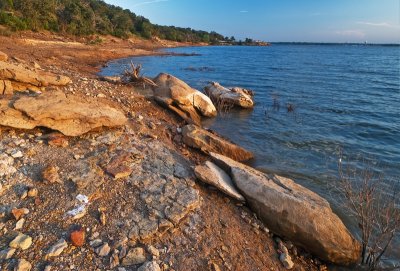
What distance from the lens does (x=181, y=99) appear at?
12062mm

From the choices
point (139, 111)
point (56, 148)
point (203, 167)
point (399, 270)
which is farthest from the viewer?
point (139, 111)

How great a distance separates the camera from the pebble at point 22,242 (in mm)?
3928

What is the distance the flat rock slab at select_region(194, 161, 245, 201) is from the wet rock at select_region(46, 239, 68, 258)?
2919 mm

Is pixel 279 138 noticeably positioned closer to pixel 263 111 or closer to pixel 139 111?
pixel 263 111

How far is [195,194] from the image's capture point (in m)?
5.66

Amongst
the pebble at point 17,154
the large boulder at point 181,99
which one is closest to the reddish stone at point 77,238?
the pebble at point 17,154

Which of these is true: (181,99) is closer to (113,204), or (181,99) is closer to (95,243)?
(113,204)

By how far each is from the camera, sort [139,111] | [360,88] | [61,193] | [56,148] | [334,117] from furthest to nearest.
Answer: [360,88] < [334,117] < [139,111] < [56,148] < [61,193]

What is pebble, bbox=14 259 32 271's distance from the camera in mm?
3627

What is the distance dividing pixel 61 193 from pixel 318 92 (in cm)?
2093

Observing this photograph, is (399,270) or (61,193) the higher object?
(61,193)

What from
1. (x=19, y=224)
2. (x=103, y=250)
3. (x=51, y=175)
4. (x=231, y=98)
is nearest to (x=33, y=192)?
(x=51, y=175)

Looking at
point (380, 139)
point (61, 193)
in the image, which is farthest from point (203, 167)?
point (380, 139)

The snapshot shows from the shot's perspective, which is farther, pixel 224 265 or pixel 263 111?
pixel 263 111
